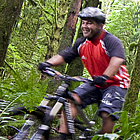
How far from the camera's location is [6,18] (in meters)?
3.30

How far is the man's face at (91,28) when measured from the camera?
4031mm

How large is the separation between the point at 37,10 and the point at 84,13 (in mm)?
3978

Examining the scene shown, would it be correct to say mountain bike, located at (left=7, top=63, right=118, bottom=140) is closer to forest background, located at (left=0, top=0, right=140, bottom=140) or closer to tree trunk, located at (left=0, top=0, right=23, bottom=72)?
forest background, located at (left=0, top=0, right=140, bottom=140)

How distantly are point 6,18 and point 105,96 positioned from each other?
2007 mm

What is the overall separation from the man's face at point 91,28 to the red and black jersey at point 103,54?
95 millimetres

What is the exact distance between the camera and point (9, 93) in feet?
9.71

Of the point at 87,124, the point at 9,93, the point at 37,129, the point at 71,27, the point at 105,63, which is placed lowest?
the point at 87,124

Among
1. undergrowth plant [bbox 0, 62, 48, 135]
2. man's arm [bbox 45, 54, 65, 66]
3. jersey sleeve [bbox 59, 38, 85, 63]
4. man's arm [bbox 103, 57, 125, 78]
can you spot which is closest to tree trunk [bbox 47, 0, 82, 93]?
jersey sleeve [bbox 59, 38, 85, 63]

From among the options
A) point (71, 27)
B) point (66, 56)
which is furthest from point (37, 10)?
point (66, 56)

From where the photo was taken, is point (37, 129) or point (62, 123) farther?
point (62, 123)

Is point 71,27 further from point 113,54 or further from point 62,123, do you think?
point 62,123

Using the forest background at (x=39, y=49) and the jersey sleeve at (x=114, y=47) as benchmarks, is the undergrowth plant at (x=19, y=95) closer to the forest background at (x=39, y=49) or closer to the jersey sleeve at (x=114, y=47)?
the forest background at (x=39, y=49)

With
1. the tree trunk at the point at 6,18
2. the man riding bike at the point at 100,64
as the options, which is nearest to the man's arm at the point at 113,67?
the man riding bike at the point at 100,64

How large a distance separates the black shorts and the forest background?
0.21 meters
